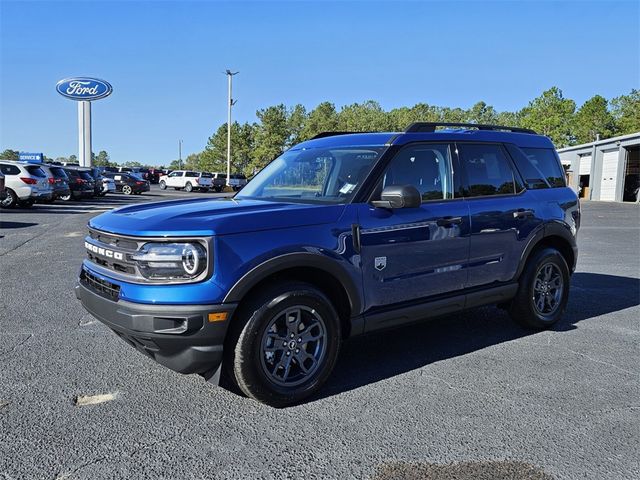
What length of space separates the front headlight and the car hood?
0.08 m

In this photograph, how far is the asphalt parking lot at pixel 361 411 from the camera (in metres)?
2.86

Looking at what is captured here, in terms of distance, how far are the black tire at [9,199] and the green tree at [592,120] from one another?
201 ft

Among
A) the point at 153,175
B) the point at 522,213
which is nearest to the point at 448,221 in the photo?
the point at 522,213

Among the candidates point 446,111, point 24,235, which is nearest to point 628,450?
point 24,235

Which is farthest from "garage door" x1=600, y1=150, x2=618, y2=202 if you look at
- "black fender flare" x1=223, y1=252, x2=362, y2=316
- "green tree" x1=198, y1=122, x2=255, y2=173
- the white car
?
"green tree" x1=198, y1=122, x2=255, y2=173

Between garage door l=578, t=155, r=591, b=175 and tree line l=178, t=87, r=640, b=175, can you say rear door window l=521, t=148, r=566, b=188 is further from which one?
tree line l=178, t=87, r=640, b=175

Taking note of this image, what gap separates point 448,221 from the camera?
437cm

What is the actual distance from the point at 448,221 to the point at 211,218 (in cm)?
200

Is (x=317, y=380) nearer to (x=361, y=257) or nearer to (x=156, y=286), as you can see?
(x=361, y=257)

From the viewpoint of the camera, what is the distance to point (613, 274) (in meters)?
8.70

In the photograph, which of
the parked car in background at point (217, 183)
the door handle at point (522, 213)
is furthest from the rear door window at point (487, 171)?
the parked car in background at point (217, 183)

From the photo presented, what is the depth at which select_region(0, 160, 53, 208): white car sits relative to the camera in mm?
18641

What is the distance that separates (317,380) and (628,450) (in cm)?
192

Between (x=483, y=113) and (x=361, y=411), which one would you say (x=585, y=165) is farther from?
(x=483, y=113)
